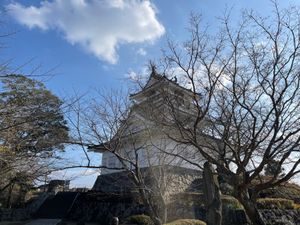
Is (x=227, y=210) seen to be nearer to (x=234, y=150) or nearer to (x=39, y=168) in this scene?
(x=234, y=150)

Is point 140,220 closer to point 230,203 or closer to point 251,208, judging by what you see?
point 230,203

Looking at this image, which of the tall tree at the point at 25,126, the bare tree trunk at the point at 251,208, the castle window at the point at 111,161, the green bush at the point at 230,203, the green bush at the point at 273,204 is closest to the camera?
the tall tree at the point at 25,126

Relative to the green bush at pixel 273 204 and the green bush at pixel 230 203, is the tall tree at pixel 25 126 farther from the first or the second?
the green bush at pixel 273 204

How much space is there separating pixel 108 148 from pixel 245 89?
514 centimetres

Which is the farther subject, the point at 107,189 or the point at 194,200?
the point at 107,189

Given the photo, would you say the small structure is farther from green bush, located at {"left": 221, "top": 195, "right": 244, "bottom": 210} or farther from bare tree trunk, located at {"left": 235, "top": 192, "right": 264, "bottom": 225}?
bare tree trunk, located at {"left": 235, "top": 192, "right": 264, "bottom": 225}

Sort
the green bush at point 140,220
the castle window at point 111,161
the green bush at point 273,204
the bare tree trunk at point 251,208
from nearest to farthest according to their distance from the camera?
the bare tree trunk at point 251,208 → the green bush at point 140,220 → the green bush at point 273,204 → the castle window at point 111,161

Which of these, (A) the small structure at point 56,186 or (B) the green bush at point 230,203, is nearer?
(B) the green bush at point 230,203

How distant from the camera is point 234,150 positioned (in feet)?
24.1

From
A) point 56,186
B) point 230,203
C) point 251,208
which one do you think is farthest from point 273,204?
point 56,186

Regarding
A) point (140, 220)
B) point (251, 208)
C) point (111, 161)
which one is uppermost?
point (111, 161)

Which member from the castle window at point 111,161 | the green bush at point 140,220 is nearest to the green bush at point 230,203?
the green bush at point 140,220

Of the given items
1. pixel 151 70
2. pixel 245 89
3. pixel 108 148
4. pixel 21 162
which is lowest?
pixel 21 162

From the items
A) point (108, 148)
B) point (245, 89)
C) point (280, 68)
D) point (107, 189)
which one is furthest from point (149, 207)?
point (107, 189)
